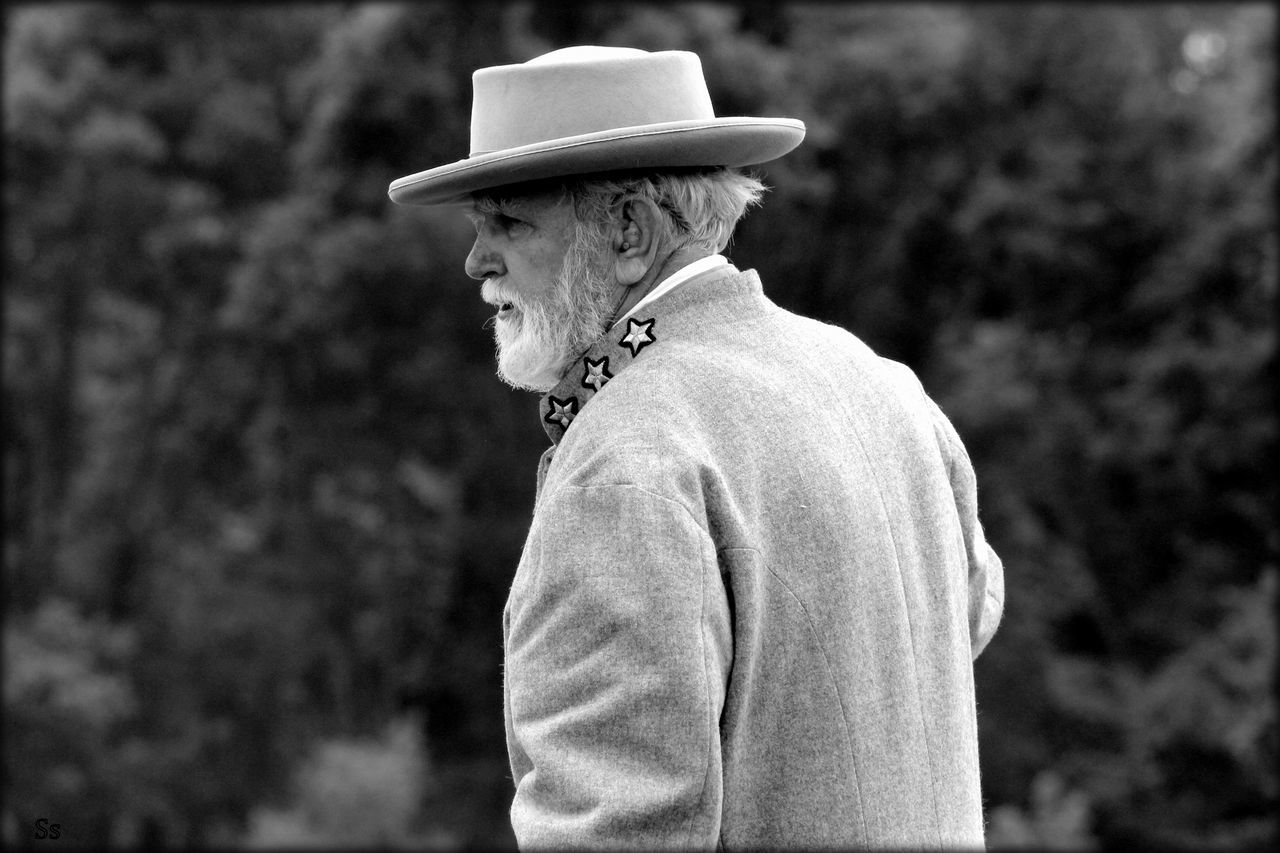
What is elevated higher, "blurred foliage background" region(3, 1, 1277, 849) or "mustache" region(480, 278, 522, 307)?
"mustache" region(480, 278, 522, 307)

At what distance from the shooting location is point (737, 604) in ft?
3.97

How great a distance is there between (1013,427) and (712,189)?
986 centimetres

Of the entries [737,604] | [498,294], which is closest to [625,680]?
[737,604]

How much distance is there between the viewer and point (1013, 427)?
10953 millimetres

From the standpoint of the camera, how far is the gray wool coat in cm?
115

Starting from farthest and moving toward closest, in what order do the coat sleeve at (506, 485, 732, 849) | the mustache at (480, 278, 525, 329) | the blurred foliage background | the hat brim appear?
the blurred foliage background < the mustache at (480, 278, 525, 329) < the hat brim < the coat sleeve at (506, 485, 732, 849)

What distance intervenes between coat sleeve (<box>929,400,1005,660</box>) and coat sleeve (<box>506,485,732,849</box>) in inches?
16.9

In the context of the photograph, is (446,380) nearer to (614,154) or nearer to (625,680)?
(614,154)

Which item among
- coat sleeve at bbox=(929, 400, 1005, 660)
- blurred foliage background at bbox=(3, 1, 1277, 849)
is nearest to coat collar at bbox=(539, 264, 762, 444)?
coat sleeve at bbox=(929, 400, 1005, 660)

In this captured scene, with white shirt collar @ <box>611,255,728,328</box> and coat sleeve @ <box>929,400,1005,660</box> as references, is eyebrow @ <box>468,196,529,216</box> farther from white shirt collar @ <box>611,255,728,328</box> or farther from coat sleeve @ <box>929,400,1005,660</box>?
coat sleeve @ <box>929,400,1005,660</box>

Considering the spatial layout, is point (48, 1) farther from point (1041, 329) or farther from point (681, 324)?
point (681, 324)

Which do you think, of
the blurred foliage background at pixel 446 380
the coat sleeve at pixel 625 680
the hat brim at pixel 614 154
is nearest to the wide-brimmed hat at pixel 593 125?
the hat brim at pixel 614 154

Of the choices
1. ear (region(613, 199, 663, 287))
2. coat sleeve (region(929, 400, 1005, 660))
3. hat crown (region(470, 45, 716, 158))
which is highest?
hat crown (region(470, 45, 716, 158))

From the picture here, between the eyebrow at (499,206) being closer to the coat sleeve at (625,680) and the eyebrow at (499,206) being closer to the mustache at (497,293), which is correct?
the mustache at (497,293)
